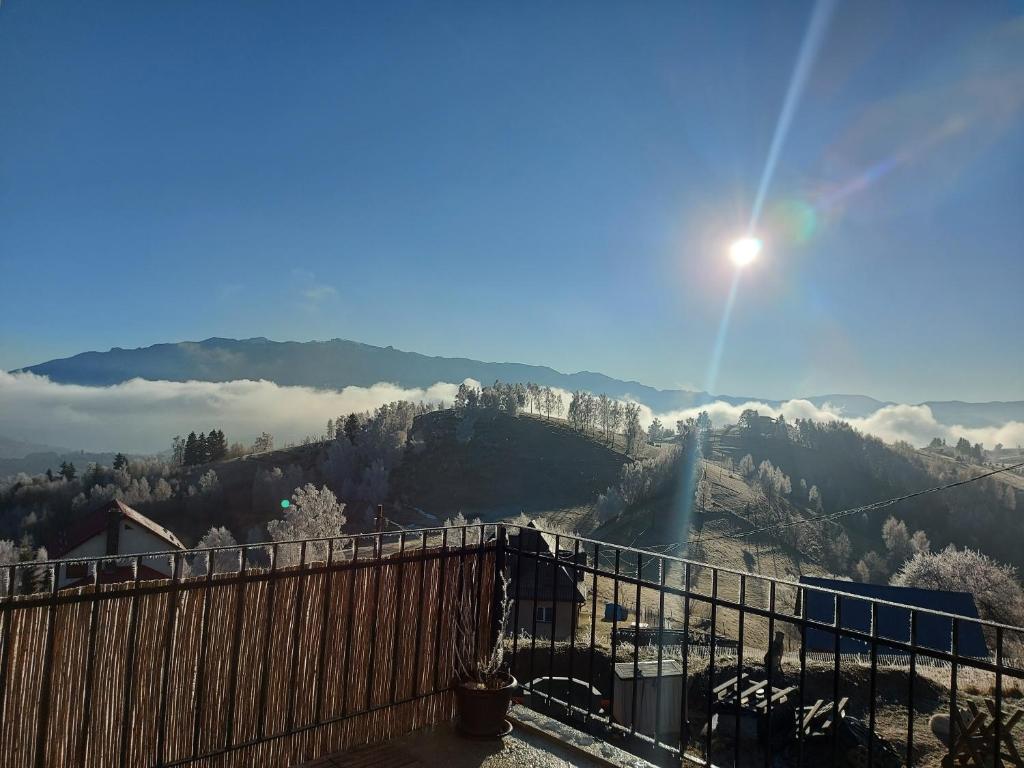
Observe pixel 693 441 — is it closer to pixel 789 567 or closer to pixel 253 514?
pixel 789 567

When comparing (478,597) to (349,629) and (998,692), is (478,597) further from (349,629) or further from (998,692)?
(998,692)

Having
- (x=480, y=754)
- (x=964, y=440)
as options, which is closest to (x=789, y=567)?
(x=480, y=754)

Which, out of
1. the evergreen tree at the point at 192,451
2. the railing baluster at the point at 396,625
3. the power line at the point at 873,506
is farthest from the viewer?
the evergreen tree at the point at 192,451

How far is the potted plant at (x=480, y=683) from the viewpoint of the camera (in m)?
4.65

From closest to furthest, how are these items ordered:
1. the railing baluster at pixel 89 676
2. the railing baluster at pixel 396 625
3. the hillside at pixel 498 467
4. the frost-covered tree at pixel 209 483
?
1. the railing baluster at pixel 89 676
2. the railing baluster at pixel 396 625
3. the frost-covered tree at pixel 209 483
4. the hillside at pixel 498 467

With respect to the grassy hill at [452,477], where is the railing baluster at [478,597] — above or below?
above

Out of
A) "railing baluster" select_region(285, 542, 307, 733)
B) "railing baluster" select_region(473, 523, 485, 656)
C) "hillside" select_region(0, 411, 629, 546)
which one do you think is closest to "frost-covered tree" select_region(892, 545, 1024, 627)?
"railing baluster" select_region(473, 523, 485, 656)

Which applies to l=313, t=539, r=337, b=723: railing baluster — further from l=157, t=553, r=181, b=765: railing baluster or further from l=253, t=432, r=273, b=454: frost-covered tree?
l=253, t=432, r=273, b=454: frost-covered tree

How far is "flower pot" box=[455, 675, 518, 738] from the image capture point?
4637mm

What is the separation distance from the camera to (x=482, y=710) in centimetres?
464

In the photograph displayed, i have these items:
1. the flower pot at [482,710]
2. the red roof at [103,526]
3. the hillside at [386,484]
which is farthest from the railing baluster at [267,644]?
the hillside at [386,484]

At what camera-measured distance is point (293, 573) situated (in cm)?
403

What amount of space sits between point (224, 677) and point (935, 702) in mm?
12959

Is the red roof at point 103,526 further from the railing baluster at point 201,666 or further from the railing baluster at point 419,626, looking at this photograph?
the railing baluster at point 201,666
